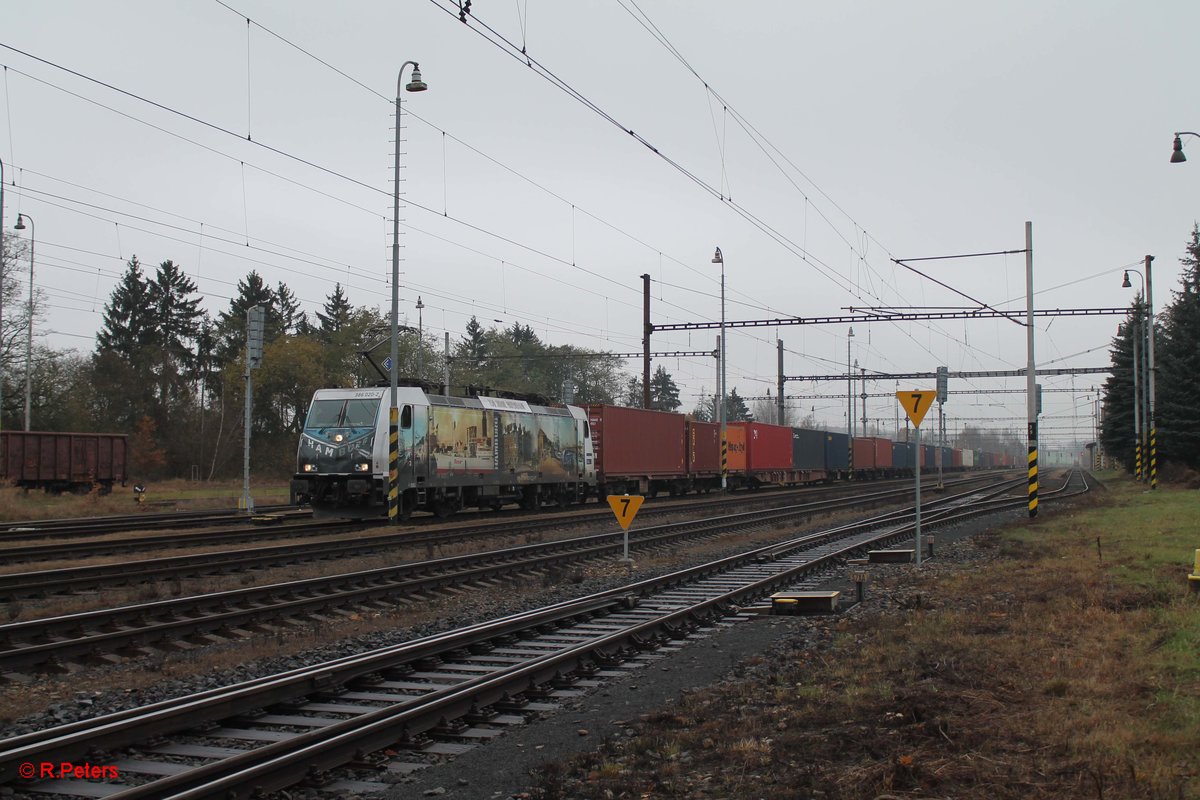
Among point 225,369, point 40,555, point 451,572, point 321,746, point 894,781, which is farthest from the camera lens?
point 225,369

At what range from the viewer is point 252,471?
205 ft

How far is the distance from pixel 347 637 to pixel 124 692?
2837 millimetres

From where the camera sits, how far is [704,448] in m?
43.3

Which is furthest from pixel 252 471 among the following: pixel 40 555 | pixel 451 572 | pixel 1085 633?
pixel 1085 633

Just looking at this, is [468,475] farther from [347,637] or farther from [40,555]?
[347,637]

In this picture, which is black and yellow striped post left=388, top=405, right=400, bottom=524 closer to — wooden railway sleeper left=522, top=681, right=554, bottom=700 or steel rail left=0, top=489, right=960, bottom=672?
steel rail left=0, top=489, right=960, bottom=672

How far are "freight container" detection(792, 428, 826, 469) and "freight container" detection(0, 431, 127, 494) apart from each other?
3303 cm

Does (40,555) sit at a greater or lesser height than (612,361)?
lesser

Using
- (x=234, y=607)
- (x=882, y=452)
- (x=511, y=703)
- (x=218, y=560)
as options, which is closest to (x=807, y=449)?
(x=882, y=452)

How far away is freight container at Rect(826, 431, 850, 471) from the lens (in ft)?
198

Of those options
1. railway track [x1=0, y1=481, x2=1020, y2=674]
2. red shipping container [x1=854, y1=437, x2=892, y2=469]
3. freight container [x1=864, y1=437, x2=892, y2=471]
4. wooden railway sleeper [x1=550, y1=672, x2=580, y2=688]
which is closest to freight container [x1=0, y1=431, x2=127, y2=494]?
railway track [x1=0, y1=481, x2=1020, y2=674]

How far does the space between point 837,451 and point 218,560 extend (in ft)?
166

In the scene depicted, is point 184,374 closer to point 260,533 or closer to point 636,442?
point 636,442

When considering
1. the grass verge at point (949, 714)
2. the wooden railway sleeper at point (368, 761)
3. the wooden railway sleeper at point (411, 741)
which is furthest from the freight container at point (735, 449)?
the wooden railway sleeper at point (368, 761)
